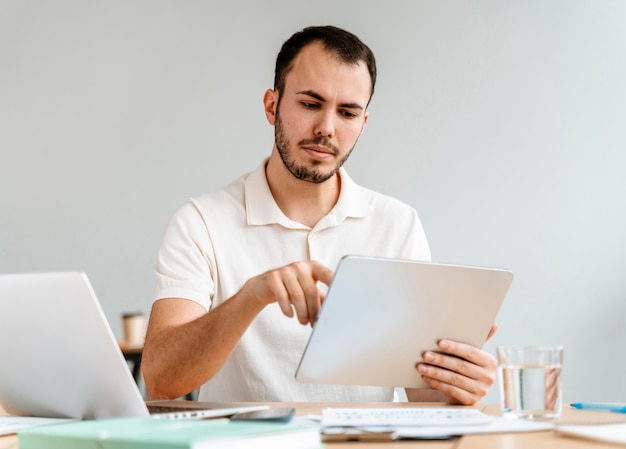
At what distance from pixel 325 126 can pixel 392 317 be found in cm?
69

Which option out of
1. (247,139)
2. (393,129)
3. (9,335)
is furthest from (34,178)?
(9,335)

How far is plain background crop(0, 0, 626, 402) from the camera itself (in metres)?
3.87

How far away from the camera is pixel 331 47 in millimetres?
1853

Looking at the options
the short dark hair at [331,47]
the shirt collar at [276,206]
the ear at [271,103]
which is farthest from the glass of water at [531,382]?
the ear at [271,103]

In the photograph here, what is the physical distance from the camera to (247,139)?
4273mm

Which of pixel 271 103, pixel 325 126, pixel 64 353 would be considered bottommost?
pixel 64 353

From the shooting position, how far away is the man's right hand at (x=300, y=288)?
1.18 metres

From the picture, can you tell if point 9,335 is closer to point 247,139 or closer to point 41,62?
point 247,139

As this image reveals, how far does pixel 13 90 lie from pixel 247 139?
4.13 feet

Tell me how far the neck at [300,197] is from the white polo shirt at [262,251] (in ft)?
0.09

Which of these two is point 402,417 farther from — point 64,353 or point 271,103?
point 271,103

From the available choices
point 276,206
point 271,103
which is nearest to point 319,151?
point 276,206

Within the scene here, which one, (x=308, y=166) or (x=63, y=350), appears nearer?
(x=63, y=350)

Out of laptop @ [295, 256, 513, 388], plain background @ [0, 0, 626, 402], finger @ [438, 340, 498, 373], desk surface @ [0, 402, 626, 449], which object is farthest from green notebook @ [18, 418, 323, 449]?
plain background @ [0, 0, 626, 402]
